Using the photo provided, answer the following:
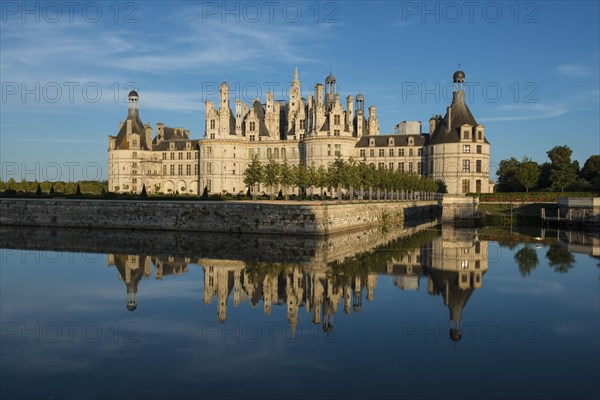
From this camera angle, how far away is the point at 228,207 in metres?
35.1

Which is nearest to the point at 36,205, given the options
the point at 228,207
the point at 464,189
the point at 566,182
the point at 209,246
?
the point at 228,207

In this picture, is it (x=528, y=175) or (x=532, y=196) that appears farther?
(x=528, y=175)

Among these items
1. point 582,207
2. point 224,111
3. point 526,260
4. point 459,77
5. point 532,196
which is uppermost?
point 459,77

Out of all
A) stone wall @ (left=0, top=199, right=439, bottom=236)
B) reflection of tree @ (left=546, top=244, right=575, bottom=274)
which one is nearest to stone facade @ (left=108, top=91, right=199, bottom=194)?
stone wall @ (left=0, top=199, right=439, bottom=236)

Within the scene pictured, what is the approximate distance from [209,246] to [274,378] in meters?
19.1

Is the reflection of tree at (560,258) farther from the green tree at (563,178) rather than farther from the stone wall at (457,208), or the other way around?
the green tree at (563,178)

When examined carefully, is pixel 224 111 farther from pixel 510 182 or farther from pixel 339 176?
pixel 510 182

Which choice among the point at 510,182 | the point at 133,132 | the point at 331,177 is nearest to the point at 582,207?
the point at 331,177

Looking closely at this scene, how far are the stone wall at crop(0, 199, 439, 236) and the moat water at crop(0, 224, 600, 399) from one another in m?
6.23

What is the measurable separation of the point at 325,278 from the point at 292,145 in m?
54.3

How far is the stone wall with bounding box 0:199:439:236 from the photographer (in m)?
33.7

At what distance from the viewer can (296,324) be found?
14.3m

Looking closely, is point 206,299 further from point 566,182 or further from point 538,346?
point 566,182

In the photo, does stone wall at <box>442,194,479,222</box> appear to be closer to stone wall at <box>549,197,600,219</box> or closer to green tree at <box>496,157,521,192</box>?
stone wall at <box>549,197,600,219</box>
